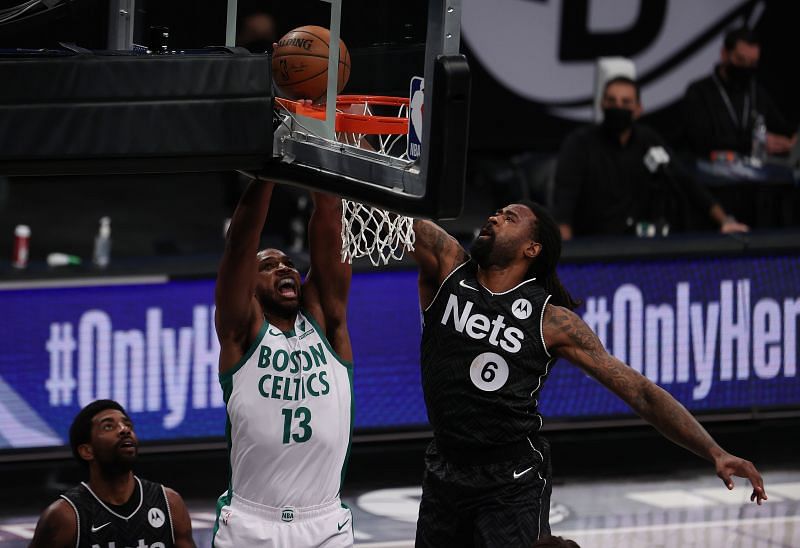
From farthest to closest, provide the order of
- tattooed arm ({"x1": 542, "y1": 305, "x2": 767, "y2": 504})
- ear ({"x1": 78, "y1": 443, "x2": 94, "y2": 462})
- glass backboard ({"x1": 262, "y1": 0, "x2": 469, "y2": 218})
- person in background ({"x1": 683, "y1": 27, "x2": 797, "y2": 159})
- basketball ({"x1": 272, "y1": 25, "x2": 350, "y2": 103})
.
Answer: person in background ({"x1": 683, "y1": 27, "x2": 797, "y2": 159}), ear ({"x1": 78, "y1": 443, "x2": 94, "y2": 462}), tattooed arm ({"x1": 542, "y1": 305, "x2": 767, "y2": 504}), basketball ({"x1": 272, "y1": 25, "x2": 350, "y2": 103}), glass backboard ({"x1": 262, "y1": 0, "x2": 469, "y2": 218})

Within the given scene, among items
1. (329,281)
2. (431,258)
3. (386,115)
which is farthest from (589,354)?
(386,115)

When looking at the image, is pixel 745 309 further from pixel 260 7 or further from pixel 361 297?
pixel 260 7

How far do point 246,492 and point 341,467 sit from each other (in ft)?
1.24

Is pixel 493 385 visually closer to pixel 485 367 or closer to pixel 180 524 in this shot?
pixel 485 367

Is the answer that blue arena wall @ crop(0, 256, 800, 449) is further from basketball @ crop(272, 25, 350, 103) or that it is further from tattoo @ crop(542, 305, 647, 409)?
basketball @ crop(272, 25, 350, 103)

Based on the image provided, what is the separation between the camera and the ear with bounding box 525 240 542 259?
682cm

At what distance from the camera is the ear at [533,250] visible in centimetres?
682

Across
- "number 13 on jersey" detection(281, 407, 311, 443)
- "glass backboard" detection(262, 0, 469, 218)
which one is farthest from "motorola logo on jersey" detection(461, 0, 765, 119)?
"glass backboard" detection(262, 0, 469, 218)

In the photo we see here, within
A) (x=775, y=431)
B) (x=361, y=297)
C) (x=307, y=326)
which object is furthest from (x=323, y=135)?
(x=775, y=431)

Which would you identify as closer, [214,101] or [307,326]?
[214,101]

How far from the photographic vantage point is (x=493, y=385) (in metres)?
6.62

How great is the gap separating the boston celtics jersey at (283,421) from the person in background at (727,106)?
629cm

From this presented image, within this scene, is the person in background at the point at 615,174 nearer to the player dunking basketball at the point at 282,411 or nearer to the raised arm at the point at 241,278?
the player dunking basketball at the point at 282,411

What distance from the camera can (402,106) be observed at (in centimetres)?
538
